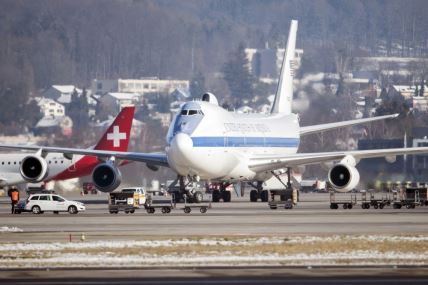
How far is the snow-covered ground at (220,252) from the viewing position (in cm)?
3447

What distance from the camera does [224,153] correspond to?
6969 cm

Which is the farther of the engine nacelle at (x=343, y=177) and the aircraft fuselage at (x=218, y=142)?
the aircraft fuselage at (x=218, y=142)

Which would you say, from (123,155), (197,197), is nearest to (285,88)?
(123,155)

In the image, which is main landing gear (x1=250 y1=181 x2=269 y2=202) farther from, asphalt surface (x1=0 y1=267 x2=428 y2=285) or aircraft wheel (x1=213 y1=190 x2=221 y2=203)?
asphalt surface (x1=0 y1=267 x2=428 y2=285)

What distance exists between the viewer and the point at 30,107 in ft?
547

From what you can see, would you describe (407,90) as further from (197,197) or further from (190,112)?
(197,197)

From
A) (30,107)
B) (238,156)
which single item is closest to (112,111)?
(30,107)

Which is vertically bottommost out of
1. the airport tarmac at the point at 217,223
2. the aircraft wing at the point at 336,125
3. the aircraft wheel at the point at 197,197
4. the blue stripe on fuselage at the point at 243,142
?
the airport tarmac at the point at 217,223

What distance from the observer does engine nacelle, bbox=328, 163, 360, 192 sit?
66000 millimetres

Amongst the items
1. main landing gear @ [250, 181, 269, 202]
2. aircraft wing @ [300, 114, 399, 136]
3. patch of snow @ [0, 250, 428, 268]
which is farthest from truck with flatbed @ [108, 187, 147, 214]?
patch of snow @ [0, 250, 428, 268]

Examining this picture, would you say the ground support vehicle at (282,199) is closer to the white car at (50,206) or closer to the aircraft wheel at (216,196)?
the white car at (50,206)

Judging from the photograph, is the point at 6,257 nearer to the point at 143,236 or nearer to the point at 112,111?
the point at 143,236

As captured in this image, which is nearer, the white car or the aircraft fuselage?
the white car

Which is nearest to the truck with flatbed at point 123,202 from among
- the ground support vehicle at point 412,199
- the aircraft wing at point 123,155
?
the aircraft wing at point 123,155
